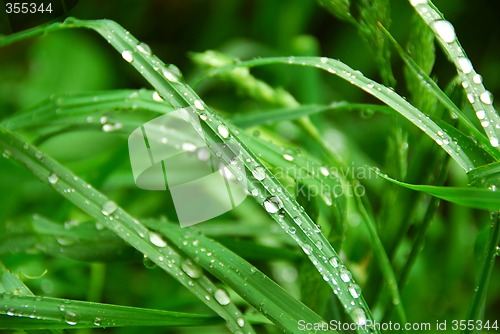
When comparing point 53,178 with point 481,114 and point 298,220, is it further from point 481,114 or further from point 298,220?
point 481,114

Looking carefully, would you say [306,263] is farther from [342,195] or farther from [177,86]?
[177,86]

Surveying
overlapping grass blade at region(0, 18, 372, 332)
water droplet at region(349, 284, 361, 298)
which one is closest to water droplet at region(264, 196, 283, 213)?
overlapping grass blade at region(0, 18, 372, 332)

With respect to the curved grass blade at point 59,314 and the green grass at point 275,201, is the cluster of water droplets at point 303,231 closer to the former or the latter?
the green grass at point 275,201

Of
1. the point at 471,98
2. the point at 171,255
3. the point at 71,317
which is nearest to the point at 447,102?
the point at 471,98

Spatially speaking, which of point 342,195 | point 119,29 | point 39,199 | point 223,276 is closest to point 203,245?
point 223,276

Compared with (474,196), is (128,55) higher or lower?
higher

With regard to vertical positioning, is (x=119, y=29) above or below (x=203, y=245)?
above
